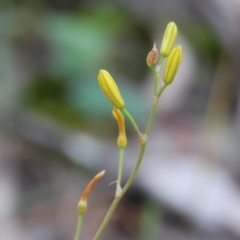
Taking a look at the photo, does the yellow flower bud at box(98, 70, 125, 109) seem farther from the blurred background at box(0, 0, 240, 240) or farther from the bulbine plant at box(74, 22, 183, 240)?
the blurred background at box(0, 0, 240, 240)

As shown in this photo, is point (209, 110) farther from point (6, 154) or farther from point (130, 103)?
point (6, 154)

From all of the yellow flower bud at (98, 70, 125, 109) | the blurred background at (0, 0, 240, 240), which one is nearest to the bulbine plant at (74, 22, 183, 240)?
the yellow flower bud at (98, 70, 125, 109)

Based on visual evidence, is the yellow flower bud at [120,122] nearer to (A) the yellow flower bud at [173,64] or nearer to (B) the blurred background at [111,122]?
(A) the yellow flower bud at [173,64]

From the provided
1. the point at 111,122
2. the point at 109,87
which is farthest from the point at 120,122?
the point at 111,122

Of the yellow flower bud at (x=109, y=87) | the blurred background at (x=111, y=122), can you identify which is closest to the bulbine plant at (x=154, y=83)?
the yellow flower bud at (x=109, y=87)

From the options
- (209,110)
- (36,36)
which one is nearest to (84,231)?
(209,110)

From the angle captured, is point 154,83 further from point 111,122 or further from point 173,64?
point 111,122
